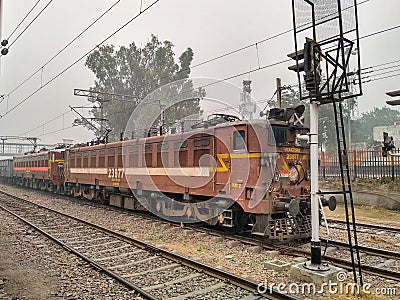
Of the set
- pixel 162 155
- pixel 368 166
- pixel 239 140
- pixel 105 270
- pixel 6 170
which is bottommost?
pixel 105 270

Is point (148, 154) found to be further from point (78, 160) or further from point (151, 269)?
point (78, 160)

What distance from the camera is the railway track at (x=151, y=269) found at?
591 centimetres

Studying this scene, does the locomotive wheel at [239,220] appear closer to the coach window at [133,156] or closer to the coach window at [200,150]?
the coach window at [200,150]

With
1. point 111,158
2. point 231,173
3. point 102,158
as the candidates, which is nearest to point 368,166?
point 231,173

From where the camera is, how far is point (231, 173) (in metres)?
9.70

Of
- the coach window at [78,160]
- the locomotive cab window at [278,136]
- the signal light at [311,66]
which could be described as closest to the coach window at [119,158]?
the coach window at [78,160]

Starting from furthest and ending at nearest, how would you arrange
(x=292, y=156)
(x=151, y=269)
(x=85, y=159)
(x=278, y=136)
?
(x=85, y=159) → (x=292, y=156) → (x=278, y=136) → (x=151, y=269)

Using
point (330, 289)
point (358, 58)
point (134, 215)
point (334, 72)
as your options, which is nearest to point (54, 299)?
point (330, 289)

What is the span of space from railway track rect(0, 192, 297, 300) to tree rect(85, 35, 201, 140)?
94.3 ft

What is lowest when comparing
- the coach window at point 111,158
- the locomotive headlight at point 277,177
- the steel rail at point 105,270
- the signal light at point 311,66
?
the steel rail at point 105,270

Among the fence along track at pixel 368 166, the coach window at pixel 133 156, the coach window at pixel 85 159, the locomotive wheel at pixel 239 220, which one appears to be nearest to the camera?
the locomotive wheel at pixel 239 220

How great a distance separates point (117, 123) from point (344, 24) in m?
34.9

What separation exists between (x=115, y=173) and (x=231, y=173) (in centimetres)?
786

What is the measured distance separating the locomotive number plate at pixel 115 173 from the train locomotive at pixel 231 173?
0.27 feet
